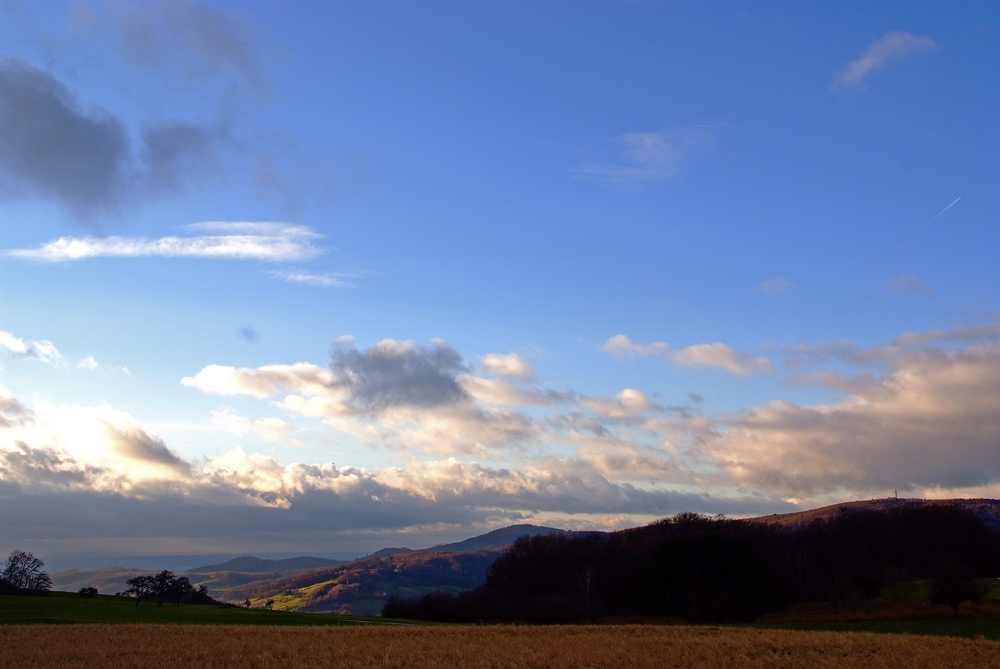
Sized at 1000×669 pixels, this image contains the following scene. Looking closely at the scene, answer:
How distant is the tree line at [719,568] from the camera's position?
3952 inches

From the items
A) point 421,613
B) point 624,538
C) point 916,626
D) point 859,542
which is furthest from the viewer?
point 624,538

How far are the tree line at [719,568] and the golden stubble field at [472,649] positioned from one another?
40.8 m

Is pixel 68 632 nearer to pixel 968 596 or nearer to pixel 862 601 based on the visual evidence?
pixel 968 596

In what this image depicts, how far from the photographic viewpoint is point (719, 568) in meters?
106

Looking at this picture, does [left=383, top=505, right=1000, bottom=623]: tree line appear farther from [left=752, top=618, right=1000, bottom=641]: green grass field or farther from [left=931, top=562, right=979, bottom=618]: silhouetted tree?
[left=752, top=618, right=1000, bottom=641]: green grass field

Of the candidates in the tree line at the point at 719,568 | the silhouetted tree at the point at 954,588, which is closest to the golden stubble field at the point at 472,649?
the silhouetted tree at the point at 954,588

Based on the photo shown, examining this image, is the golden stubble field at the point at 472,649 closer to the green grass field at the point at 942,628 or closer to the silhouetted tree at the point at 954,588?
the green grass field at the point at 942,628

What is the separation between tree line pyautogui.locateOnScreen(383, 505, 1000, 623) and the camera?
100 meters

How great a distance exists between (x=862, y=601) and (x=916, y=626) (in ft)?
147

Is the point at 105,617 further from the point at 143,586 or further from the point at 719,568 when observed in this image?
the point at 719,568

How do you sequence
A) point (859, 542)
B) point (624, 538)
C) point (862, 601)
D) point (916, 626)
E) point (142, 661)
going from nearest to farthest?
point (142, 661)
point (916, 626)
point (862, 601)
point (859, 542)
point (624, 538)

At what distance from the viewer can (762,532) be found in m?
159

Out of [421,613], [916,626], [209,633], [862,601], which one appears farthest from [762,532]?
[209,633]

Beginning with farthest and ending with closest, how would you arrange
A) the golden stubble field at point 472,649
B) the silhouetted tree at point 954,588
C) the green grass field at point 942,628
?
the silhouetted tree at point 954,588
the green grass field at point 942,628
the golden stubble field at point 472,649
